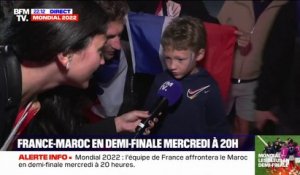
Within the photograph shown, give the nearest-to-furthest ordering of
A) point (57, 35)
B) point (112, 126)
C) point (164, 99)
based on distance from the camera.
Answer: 1. point (57, 35)
2. point (164, 99)
3. point (112, 126)

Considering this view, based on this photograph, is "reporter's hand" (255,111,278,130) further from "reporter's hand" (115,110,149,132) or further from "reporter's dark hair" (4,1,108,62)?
"reporter's dark hair" (4,1,108,62)

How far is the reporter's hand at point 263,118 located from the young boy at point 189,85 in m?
0.14

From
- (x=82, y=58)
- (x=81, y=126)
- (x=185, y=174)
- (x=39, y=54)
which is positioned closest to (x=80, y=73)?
(x=82, y=58)

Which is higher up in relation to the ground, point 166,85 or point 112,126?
point 166,85

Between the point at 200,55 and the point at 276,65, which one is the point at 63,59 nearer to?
the point at 200,55

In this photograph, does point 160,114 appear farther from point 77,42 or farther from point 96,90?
point 77,42

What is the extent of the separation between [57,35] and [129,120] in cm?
57

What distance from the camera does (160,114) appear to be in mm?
2244

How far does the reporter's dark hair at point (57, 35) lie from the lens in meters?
1.88

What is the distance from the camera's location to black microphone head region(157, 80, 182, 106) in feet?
7.28

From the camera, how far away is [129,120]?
2.29 meters

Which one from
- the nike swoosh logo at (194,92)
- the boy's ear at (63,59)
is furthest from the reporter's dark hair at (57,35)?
the nike swoosh logo at (194,92)
